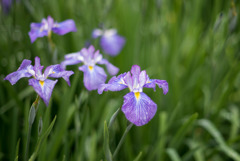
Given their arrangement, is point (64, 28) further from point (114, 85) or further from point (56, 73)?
point (114, 85)

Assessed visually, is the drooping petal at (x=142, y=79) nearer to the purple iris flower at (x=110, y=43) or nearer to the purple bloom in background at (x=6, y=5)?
the purple iris flower at (x=110, y=43)

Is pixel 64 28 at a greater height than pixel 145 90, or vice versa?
pixel 64 28

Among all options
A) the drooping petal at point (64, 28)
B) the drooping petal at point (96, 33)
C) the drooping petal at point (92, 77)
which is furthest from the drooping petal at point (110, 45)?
the drooping petal at point (92, 77)

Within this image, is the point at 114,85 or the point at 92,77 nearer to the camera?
the point at 114,85

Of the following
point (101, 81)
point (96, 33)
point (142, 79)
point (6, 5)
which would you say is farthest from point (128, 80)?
point (6, 5)

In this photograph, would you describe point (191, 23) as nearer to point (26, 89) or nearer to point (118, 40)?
point (118, 40)

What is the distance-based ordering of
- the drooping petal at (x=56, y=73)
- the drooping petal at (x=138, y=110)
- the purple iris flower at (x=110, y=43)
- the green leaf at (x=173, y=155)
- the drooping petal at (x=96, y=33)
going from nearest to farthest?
the drooping petal at (x=138, y=110)
the drooping petal at (x=56, y=73)
the green leaf at (x=173, y=155)
the drooping petal at (x=96, y=33)
the purple iris flower at (x=110, y=43)

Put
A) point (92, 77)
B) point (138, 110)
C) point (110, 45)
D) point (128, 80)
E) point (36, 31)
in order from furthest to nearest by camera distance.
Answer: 1. point (110, 45)
2. point (36, 31)
3. point (92, 77)
4. point (128, 80)
5. point (138, 110)

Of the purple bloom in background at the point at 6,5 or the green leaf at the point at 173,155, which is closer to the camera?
the green leaf at the point at 173,155
